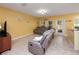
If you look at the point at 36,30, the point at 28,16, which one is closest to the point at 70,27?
the point at 36,30

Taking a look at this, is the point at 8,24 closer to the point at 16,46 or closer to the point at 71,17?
the point at 16,46

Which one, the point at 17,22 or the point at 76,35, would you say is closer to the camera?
the point at 76,35

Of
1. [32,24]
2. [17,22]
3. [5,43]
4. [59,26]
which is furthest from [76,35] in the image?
[5,43]

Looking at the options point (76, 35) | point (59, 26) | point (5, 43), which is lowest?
point (5, 43)

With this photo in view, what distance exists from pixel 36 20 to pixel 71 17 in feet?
3.72

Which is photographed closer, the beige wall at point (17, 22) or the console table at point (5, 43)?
the console table at point (5, 43)

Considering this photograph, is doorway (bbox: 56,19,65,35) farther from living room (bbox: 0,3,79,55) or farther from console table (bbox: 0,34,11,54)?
console table (bbox: 0,34,11,54)

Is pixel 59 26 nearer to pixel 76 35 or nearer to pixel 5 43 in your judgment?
pixel 76 35

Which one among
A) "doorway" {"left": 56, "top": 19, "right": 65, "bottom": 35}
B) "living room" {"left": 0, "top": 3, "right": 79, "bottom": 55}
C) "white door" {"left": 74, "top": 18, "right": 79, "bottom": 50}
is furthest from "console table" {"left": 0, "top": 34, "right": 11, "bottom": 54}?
"white door" {"left": 74, "top": 18, "right": 79, "bottom": 50}

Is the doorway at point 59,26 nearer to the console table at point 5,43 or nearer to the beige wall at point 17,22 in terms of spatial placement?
the beige wall at point 17,22

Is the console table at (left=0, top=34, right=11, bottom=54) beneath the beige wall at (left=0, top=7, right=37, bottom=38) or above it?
beneath

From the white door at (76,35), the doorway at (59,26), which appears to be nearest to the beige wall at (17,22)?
the doorway at (59,26)

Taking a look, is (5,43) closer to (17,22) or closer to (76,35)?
(17,22)

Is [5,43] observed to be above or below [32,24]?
below
